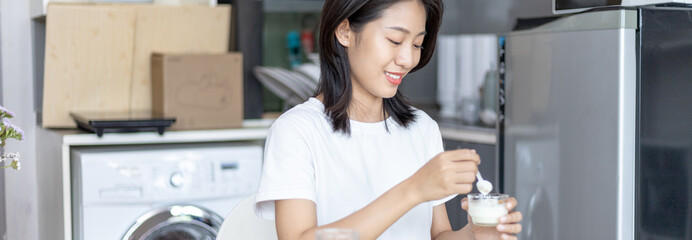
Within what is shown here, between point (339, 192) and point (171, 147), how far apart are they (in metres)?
1.78

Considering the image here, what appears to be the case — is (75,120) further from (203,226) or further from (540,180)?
(540,180)

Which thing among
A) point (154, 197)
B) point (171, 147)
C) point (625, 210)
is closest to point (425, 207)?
point (625, 210)

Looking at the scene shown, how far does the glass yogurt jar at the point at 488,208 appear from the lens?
1337mm

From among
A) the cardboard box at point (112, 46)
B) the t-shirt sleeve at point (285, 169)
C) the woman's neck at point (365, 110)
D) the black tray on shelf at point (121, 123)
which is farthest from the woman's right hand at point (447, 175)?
the cardboard box at point (112, 46)

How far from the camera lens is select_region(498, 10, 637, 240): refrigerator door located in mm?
2254

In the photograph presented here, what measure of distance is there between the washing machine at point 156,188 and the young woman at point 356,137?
1.47 m

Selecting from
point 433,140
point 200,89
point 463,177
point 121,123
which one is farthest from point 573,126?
point 121,123

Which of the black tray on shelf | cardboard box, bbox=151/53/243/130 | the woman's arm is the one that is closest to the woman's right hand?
the woman's arm

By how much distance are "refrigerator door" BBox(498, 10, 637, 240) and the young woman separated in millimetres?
831

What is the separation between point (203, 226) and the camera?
299 centimetres

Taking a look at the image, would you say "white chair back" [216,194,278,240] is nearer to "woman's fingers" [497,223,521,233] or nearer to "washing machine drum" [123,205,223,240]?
"woman's fingers" [497,223,521,233]

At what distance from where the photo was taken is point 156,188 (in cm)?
291

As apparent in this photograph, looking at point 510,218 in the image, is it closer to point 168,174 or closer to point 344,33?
point 344,33

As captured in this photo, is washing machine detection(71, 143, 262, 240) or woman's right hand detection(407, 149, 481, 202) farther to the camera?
washing machine detection(71, 143, 262, 240)
